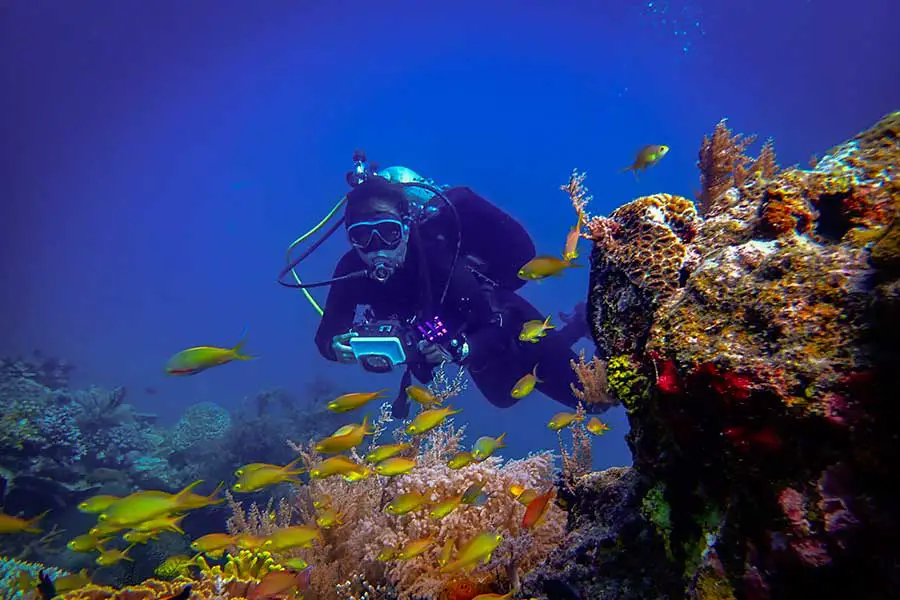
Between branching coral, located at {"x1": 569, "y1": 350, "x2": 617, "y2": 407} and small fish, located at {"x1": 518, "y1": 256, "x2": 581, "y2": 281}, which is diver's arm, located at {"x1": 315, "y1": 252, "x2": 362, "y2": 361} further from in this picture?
small fish, located at {"x1": 518, "y1": 256, "x2": 581, "y2": 281}

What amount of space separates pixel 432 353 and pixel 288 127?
9259 cm

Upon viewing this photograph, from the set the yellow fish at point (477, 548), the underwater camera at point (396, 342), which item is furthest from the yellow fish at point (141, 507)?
the underwater camera at point (396, 342)

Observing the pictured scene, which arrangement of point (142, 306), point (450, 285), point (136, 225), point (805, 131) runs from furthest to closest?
point (142, 306) → point (136, 225) → point (805, 131) → point (450, 285)

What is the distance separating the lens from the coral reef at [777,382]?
48.9 inches

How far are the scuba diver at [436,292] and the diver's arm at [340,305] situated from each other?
17 millimetres

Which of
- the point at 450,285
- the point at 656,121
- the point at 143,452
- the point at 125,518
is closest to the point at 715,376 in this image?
the point at 125,518

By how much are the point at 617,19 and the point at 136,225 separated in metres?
86.5

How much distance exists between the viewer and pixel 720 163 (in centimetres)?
411

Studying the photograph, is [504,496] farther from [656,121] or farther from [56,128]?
[656,121]

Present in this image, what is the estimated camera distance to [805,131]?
42938 millimetres

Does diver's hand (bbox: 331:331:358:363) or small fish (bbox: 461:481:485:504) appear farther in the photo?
diver's hand (bbox: 331:331:358:363)

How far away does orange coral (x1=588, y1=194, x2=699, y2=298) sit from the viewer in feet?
7.57

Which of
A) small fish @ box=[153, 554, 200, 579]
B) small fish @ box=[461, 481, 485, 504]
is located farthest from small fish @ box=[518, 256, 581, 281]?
small fish @ box=[153, 554, 200, 579]

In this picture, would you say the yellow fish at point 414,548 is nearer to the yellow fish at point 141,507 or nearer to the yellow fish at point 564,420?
the yellow fish at point 141,507
